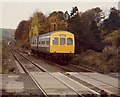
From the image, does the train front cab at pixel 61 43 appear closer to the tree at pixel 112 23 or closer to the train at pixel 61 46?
the train at pixel 61 46

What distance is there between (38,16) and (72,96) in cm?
6120

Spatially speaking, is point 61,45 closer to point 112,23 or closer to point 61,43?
point 61,43

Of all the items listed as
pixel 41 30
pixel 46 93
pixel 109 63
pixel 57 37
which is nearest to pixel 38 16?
pixel 41 30

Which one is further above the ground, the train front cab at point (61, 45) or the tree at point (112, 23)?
the tree at point (112, 23)

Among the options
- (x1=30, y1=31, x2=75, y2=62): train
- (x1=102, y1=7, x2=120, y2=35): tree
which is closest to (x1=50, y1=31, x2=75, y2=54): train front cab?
(x1=30, y1=31, x2=75, y2=62): train

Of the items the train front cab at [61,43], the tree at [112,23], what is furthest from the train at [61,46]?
the tree at [112,23]

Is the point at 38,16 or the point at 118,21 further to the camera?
the point at 38,16

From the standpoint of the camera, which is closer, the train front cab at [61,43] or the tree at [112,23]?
the train front cab at [61,43]

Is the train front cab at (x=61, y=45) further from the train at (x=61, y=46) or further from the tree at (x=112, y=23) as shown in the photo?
the tree at (x=112, y=23)

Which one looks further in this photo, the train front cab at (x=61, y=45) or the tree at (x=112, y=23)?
the tree at (x=112, y=23)

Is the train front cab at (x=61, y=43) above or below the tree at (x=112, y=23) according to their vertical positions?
below

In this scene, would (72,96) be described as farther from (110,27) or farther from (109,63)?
(110,27)

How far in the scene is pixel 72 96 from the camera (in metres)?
10.5

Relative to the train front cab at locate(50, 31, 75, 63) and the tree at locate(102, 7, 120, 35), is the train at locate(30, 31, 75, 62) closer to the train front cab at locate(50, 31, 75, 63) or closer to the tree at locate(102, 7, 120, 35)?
the train front cab at locate(50, 31, 75, 63)
